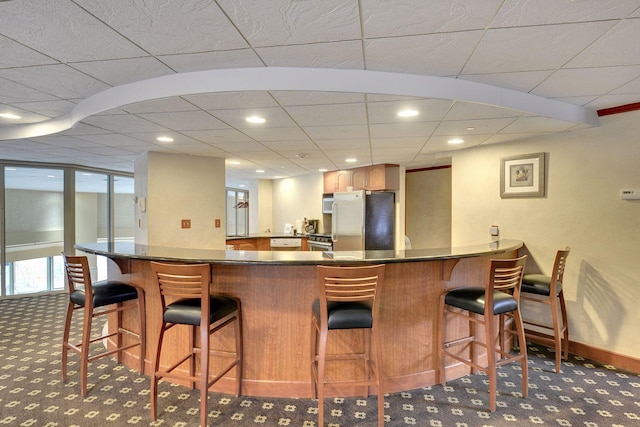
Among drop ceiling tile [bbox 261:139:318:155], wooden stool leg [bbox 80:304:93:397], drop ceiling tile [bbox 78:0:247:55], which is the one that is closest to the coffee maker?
drop ceiling tile [bbox 261:139:318:155]

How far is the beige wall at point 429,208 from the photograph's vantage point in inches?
235

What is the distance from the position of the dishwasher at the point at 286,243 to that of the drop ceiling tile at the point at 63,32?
15.6 feet

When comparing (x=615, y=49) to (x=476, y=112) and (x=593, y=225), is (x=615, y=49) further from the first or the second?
(x=593, y=225)

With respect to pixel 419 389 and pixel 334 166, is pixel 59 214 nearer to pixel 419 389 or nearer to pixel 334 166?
pixel 334 166

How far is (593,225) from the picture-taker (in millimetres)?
3078

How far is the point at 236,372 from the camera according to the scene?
2428 millimetres

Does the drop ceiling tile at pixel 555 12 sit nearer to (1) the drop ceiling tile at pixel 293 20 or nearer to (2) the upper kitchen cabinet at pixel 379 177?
(1) the drop ceiling tile at pixel 293 20

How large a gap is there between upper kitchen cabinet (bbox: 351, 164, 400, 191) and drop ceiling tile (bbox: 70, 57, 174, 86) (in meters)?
3.84

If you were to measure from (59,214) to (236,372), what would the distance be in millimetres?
5014

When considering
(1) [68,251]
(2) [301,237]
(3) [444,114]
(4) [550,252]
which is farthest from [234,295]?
(1) [68,251]

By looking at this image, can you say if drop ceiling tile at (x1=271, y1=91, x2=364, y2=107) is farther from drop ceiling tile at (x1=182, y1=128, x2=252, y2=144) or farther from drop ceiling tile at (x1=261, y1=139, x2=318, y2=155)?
drop ceiling tile at (x1=261, y1=139, x2=318, y2=155)

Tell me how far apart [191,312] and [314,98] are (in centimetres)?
169

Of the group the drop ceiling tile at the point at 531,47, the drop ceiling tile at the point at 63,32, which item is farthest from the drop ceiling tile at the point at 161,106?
the drop ceiling tile at the point at 531,47

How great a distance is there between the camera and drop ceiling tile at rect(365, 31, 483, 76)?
173 cm
